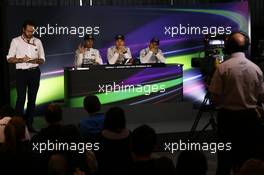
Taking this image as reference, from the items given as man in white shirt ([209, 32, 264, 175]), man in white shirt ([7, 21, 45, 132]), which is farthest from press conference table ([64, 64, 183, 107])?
man in white shirt ([209, 32, 264, 175])

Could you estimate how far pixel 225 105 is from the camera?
146 inches

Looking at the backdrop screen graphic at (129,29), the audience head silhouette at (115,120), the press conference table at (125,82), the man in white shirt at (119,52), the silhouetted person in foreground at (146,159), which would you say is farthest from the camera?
the backdrop screen graphic at (129,29)

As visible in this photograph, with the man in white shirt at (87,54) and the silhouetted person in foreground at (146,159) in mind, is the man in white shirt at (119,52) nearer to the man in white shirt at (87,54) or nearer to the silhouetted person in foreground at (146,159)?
the man in white shirt at (87,54)

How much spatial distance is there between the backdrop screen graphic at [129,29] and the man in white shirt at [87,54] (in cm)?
47

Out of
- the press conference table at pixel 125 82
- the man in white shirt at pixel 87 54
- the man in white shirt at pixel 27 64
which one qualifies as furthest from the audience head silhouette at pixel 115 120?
the man in white shirt at pixel 87 54

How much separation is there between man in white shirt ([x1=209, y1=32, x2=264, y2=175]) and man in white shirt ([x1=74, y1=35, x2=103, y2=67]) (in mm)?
4224

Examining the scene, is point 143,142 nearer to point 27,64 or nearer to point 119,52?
point 27,64

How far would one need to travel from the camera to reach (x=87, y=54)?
313 inches

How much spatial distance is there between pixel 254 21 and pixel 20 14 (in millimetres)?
4728

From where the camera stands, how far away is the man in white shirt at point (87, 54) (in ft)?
25.5

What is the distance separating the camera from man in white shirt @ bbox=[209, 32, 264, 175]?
3.67 m

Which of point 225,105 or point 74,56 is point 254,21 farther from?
point 225,105

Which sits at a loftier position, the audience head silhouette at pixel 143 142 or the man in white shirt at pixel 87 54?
the man in white shirt at pixel 87 54

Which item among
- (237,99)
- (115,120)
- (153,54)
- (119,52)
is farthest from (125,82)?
(115,120)
